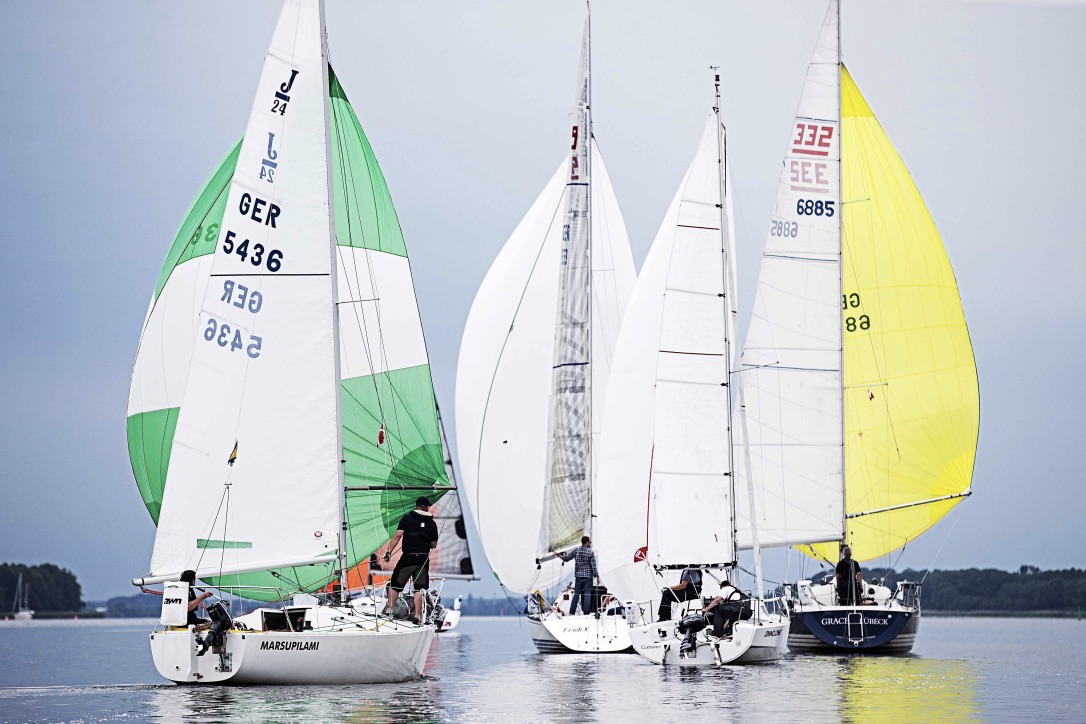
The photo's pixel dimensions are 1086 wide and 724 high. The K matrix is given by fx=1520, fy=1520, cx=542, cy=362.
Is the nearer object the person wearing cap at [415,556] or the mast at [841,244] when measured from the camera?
the person wearing cap at [415,556]

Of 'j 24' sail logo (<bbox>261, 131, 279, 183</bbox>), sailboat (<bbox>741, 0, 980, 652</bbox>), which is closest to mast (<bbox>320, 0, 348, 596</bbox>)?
'j 24' sail logo (<bbox>261, 131, 279, 183</bbox>)

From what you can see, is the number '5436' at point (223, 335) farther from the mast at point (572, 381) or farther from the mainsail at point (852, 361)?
the mainsail at point (852, 361)

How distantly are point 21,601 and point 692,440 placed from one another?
67.9 m

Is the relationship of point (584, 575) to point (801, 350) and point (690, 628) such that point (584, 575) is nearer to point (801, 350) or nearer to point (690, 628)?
point (690, 628)

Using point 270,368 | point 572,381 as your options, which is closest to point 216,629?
point 270,368

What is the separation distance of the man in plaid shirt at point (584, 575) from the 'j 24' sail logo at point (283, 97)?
31.3 ft

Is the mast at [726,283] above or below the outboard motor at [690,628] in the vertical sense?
above

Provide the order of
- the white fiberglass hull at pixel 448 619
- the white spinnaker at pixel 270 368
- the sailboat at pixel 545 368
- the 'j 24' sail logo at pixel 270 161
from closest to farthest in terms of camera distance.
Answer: the white spinnaker at pixel 270 368 < the 'j 24' sail logo at pixel 270 161 < the sailboat at pixel 545 368 < the white fiberglass hull at pixel 448 619

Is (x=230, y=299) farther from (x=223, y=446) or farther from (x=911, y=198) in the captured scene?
(x=911, y=198)

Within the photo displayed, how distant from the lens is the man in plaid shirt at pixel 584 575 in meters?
24.9

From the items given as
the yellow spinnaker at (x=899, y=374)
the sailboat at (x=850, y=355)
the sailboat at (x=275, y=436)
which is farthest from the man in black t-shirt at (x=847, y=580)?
the sailboat at (x=275, y=436)

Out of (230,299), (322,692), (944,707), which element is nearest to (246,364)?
(230,299)

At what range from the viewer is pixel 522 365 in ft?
96.4

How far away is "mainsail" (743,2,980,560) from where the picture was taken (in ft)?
93.1
